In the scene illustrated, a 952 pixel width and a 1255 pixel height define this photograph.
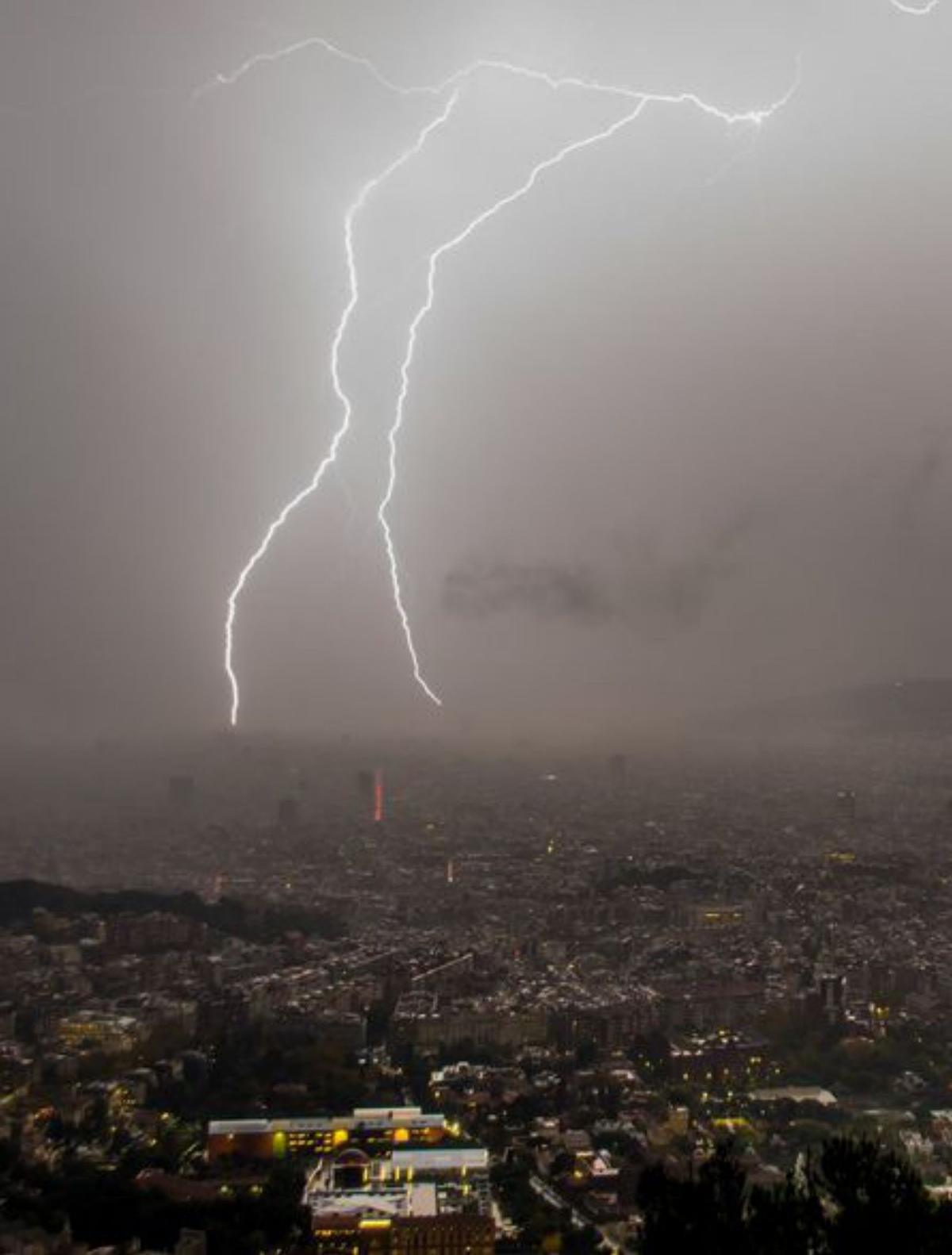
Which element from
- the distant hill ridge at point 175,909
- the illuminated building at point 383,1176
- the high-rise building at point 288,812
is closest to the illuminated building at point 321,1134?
the illuminated building at point 383,1176

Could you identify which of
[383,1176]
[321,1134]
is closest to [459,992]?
[321,1134]

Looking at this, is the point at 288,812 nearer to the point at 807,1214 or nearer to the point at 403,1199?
the point at 403,1199

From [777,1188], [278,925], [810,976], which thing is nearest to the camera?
[777,1188]

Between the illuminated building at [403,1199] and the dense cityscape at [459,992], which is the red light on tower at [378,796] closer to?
the dense cityscape at [459,992]

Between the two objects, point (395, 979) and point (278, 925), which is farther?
point (278, 925)

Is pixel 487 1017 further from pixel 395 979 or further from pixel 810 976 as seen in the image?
pixel 810 976

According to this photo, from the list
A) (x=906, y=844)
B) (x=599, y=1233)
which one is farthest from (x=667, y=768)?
(x=599, y=1233)
